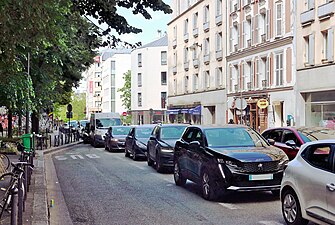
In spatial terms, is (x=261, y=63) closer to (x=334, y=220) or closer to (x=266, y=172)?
(x=266, y=172)

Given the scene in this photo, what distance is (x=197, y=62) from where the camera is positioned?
171 ft

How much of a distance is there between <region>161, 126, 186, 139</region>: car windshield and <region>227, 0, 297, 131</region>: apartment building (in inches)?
504

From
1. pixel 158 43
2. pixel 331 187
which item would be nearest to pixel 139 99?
pixel 158 43

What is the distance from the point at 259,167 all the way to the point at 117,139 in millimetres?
18399

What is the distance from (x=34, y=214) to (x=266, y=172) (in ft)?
15.0

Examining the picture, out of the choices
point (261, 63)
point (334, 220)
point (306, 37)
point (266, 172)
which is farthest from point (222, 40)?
point (334, 220)

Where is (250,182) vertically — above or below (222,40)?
below

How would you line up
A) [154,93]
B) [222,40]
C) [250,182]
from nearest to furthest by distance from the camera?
1. [250,182]
2. [222,40]
3. [154,93]

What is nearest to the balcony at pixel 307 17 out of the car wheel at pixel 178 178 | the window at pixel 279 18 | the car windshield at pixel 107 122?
the window at pixel 279 18

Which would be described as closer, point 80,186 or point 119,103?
point 80,186

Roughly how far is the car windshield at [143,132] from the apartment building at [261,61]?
920 centimetres

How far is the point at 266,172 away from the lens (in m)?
9.97

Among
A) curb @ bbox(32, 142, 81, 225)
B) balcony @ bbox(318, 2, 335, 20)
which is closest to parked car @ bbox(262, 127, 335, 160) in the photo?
curb @ bbox(32, 142, 81, 225)

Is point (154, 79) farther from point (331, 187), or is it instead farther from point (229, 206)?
→ point (331, 187)
